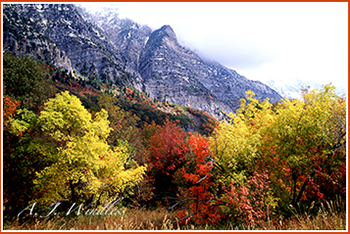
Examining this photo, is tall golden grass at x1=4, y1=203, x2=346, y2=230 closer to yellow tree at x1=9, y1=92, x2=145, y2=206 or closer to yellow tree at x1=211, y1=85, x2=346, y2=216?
yellow tree at x1=211, y1=85, x2=346, y2=216

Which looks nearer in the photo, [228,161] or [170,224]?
[170,224]

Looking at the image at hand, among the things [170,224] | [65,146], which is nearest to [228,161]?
[170,224]

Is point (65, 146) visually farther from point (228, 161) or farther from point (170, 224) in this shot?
point (228, 161)

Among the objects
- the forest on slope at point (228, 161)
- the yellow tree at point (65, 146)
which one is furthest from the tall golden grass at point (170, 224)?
the yellow tree at point (65, 146)

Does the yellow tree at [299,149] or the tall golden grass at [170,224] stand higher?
→ the yellow tree at [299,149]

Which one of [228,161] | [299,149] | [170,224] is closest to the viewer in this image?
[170,224]

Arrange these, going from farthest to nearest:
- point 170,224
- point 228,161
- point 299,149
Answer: point 228,161 < point 299,149 < point 170,224

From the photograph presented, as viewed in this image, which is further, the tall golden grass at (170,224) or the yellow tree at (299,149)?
the yellow tree at (299,149)

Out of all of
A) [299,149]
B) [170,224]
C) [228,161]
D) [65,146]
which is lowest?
[65,146]

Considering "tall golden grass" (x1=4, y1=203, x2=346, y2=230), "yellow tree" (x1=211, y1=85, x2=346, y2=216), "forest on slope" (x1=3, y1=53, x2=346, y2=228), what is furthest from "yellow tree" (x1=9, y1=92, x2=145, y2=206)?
"yellow tree" (x1=211, y1=85, x2=346, y2=216)

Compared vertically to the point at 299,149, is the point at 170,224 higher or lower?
lower

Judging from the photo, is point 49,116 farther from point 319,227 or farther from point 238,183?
point 319,227

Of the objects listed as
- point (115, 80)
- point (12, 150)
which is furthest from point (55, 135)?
point (115, 80)

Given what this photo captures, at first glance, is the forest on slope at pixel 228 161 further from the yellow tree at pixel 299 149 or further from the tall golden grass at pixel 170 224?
the tall golden grass at pixel 170 224
